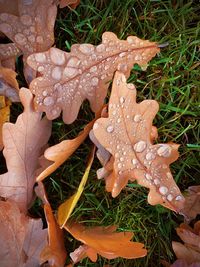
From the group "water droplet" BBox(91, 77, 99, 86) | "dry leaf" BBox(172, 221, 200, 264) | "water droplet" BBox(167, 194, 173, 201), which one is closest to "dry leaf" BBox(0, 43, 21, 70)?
"water droplet" BBox(91, 77, 99, 86)

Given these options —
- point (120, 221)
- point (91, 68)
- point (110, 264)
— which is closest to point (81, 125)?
point (91, 68)

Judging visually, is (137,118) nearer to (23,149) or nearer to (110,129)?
(110,129)

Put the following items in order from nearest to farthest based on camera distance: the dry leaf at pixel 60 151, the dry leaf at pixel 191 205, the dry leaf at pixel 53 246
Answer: the dry leaf at pixel 60 151 < the dry leaf at pixel 53 246 < the dry leaf at pixel 191 205

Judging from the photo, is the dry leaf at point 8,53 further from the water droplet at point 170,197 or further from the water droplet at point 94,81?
the water droplet at point 170,197

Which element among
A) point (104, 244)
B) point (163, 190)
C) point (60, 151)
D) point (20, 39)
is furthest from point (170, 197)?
point (20, 39)

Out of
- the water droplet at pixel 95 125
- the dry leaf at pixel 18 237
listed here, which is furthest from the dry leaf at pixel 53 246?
the water droplet at pixel 95 125

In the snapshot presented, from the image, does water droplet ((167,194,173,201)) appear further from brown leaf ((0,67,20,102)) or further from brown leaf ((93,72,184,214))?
brown leaf ((0,67,20,102))
